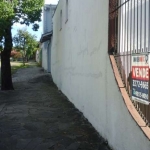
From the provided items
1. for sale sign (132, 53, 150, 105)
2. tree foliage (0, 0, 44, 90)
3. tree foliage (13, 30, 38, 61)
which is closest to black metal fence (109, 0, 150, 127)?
for sale sign (132, 53, 150, 105)

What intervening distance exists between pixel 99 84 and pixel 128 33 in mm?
1688

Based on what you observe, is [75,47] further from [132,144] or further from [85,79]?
[132,144]

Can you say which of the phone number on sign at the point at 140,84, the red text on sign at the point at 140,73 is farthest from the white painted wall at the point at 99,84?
the red text on sign at the point at 140,73

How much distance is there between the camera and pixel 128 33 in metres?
4.42

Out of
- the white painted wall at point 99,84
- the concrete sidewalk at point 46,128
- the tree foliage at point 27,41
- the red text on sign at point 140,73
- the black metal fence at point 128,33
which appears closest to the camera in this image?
the red text on sign at point 140,73

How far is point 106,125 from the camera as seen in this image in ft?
17.4

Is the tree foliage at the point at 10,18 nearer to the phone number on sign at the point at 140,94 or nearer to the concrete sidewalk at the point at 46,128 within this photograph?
the concrete sidewalk at the point at 46,128

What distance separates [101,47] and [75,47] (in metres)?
3.61

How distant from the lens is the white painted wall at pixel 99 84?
415 cm

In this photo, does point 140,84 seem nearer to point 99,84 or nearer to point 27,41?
point 99,84

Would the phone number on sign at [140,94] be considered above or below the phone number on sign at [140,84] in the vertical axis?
below

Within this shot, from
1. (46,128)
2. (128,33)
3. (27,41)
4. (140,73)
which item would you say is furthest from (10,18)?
(27,41)

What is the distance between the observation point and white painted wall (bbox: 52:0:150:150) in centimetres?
415

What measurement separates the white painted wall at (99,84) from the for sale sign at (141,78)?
390 millimetres
